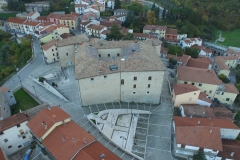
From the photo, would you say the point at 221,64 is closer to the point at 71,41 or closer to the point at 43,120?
the point at 71,41

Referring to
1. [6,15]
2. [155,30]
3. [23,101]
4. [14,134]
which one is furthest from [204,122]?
[6,15]

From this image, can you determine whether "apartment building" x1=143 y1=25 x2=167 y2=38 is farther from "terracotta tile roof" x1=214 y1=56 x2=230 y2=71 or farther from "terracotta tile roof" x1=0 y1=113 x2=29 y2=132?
"terracotta tile roof" x1=0 y1=113 x2=29 y2=132

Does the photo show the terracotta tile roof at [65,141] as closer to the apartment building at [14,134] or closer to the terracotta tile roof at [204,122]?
the apartment building at [14,134]

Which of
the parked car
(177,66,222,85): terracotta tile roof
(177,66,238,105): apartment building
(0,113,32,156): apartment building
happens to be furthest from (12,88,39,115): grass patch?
(177,66,222,85): terracotta tile roof

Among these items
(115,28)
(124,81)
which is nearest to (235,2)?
(115,28)

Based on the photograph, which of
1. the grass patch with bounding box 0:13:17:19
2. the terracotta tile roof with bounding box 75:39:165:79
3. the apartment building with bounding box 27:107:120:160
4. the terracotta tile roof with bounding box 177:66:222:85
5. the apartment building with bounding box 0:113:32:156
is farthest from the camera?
the grass patch with bounding box 0:13:17:19

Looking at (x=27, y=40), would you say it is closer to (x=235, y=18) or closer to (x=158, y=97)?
(x=158, y=97)

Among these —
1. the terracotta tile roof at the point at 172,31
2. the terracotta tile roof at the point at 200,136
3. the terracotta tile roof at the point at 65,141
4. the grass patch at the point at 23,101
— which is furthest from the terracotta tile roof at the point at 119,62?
the terracotta tile roof at the point at 172,31
